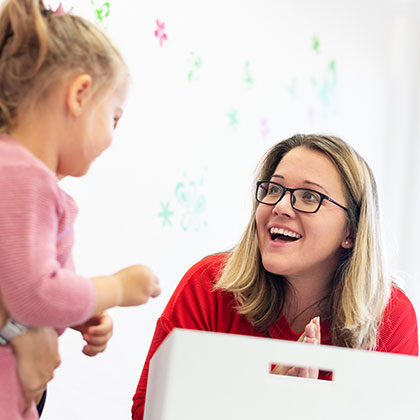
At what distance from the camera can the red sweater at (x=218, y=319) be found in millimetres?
1501

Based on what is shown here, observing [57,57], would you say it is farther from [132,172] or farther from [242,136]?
[242,136]

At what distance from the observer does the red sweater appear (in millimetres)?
1501

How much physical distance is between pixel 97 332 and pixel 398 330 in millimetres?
817

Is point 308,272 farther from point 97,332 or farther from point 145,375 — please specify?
point 97,332

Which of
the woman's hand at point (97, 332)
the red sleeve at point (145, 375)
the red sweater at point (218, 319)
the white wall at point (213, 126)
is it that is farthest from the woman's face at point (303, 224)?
the woman's hand at point (97, 332)

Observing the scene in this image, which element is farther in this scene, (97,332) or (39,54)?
(97,332)

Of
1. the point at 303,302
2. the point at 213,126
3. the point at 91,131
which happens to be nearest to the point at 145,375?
the point at 303,302

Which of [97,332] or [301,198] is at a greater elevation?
[301,198]

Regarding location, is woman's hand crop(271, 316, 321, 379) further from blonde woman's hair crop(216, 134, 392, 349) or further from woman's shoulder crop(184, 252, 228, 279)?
woman's shoulder crop(184, 252, 228, 279)

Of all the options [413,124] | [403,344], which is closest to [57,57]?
[403,344]

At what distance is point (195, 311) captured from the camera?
1512mm

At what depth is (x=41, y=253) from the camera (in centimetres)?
79

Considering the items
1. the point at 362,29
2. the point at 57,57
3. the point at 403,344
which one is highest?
the point at 362,29

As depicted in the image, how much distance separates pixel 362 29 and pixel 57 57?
8.54 feet
